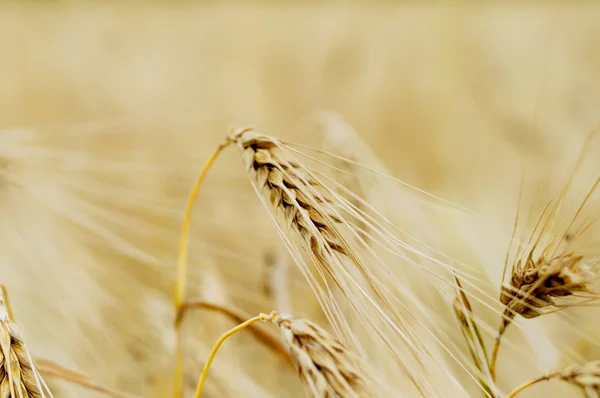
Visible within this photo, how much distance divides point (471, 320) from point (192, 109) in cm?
215

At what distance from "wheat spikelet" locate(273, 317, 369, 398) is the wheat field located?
146 millimetres

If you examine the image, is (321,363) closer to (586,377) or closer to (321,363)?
(321,363)

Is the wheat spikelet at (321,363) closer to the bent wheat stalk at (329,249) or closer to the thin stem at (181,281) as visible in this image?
the bent wheat stalk at (329,249)

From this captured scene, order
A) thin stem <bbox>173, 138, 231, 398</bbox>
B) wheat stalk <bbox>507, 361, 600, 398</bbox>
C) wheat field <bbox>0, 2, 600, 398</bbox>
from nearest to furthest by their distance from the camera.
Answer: wheat stalk <bbox>507, 361, 600, 398</bbox> < thin stem <bbox>173, 138, 231, 398</bbox> < wheat field <bbox>0, 2, 600, 398</bbox>

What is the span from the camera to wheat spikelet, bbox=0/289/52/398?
269mm

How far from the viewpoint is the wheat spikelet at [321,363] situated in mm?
236

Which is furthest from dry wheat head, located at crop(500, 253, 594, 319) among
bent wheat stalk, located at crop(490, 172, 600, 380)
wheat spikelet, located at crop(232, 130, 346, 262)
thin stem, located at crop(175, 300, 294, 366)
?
thin stem, located at crop(175, 300, 294, 366)

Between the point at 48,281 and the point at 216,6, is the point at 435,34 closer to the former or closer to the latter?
the point at 216,6

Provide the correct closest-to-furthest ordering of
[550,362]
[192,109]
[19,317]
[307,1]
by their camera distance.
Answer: [550,362] → [19,317] → [192,109] → [307,1]

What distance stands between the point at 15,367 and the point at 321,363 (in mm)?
175

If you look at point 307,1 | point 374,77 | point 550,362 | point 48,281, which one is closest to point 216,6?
point 307,1

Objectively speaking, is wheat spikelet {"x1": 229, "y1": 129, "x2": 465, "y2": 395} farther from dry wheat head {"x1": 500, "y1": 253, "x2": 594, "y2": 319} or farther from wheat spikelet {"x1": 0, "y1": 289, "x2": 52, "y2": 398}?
wheat spikelet {"x1": 0, "y1": 289, "x2": 52, "y2": 398}

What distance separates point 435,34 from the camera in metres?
2.55

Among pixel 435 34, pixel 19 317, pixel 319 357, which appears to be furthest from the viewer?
pixel 435 34
